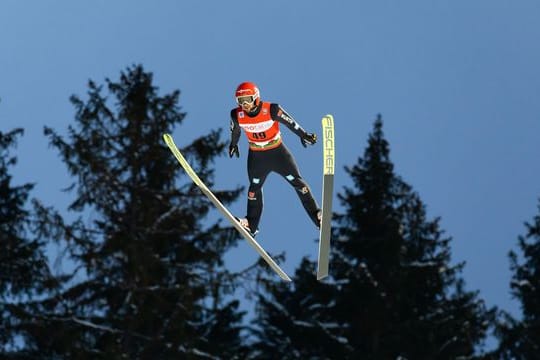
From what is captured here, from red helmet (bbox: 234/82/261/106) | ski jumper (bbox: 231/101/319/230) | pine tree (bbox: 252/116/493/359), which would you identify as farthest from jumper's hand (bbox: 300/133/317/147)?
pine tree (bbox: 252/116/493/359)

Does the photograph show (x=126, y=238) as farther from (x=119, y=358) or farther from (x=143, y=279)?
(x=119, y=358)

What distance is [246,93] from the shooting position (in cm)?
892

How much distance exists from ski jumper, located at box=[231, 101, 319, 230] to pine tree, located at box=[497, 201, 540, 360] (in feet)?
71.8

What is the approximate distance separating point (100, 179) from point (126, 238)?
4.96 feet

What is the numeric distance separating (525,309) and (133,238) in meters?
12.8

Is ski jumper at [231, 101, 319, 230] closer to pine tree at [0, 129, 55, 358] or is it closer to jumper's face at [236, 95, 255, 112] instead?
jumper's face at [236, 95, 255, 112]

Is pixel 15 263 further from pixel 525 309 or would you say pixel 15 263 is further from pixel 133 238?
pixel 525 309

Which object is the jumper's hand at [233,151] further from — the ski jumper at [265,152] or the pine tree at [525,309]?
the pine tree at [525,309]

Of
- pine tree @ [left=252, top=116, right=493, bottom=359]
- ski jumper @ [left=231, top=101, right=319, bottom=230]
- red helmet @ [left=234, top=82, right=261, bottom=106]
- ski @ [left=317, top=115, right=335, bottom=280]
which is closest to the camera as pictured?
red helmet @ [left=234, top=82, right=261, bottom=106]

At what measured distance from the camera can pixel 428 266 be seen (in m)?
30.7

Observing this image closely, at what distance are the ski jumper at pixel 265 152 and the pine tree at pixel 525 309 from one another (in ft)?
71.8

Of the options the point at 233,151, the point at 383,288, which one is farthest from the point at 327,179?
the point at 383,288

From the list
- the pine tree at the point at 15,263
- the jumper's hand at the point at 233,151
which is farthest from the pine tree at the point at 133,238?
the jumper's hand at the point at 233,151

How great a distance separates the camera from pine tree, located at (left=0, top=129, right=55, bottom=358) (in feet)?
83.0
